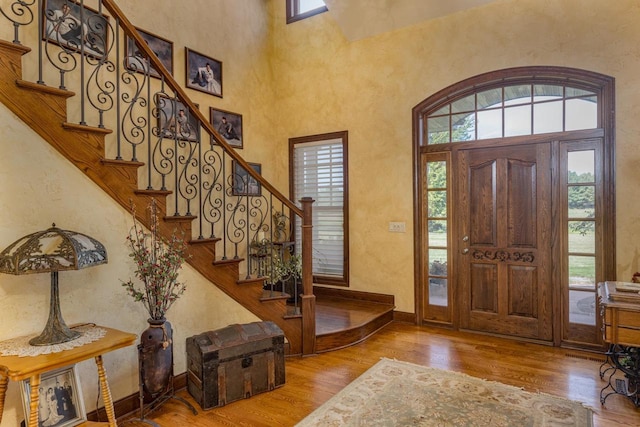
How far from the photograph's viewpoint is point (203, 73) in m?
4.71

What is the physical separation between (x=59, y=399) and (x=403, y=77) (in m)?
4.68

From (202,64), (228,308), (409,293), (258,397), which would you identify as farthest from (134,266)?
(409,293)

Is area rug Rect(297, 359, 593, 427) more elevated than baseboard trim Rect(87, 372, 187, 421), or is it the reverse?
baseboard trim Rect(87, 372, 187, 421)

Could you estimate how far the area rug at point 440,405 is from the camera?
2609 millimetres

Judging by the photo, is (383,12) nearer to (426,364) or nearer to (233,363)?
(426,364)

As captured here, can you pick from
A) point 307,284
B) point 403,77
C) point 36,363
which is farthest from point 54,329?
point 403,77

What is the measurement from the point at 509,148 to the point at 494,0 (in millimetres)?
1675

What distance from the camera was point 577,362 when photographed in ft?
11.9

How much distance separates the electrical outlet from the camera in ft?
16.1

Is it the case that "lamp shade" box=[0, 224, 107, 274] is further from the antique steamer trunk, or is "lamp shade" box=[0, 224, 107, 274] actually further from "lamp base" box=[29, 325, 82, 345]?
the antique steamer trunk

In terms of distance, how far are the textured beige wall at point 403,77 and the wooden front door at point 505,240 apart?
0.64 metres

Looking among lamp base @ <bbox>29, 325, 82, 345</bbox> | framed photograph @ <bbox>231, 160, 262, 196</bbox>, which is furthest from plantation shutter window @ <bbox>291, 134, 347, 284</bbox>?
lamp base @ <bbox>29, 325, 82, 345</bbox>

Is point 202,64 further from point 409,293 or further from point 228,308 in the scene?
point 409,293

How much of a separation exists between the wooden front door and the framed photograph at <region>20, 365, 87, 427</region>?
3.92 meters
